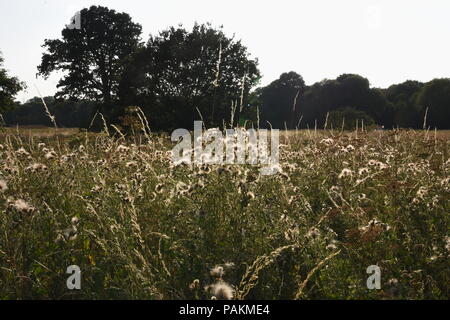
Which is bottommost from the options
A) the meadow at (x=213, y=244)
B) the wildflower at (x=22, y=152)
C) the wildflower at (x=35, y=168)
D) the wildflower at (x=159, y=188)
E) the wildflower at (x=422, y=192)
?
the meadow at (x=213, y=244)

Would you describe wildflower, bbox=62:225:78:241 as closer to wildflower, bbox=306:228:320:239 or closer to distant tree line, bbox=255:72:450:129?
wildflower, bbox=306:228:320:239

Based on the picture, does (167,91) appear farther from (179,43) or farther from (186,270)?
(186,270)

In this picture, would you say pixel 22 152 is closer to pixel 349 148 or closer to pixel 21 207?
pixel 21 207

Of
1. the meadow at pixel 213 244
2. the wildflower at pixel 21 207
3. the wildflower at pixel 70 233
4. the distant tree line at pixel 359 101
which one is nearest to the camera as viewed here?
the meadow at pixel 213 244

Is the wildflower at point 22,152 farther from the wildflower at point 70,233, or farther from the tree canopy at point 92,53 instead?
the tree canopy at point 92,53

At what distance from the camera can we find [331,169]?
614 cm

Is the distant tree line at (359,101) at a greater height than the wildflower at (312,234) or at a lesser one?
greater

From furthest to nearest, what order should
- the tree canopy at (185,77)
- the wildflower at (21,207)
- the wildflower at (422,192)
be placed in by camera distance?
the tree canopy at (185,77) → the wildflower at (422,192) → the wildflower at (21,207)

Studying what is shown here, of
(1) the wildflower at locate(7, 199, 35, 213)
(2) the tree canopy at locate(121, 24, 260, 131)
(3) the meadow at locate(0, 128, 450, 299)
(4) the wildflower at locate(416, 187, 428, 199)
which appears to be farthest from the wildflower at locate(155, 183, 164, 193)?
(2) the tree canopy at locate(121, 24, 260, 131)

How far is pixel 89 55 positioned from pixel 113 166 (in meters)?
37.8

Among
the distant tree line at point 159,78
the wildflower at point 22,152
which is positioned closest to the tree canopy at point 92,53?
the distant tree line at point 159,78

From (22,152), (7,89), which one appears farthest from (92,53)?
(22,152)

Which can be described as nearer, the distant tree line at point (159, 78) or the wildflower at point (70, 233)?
the wildflower at point (70, 233)
